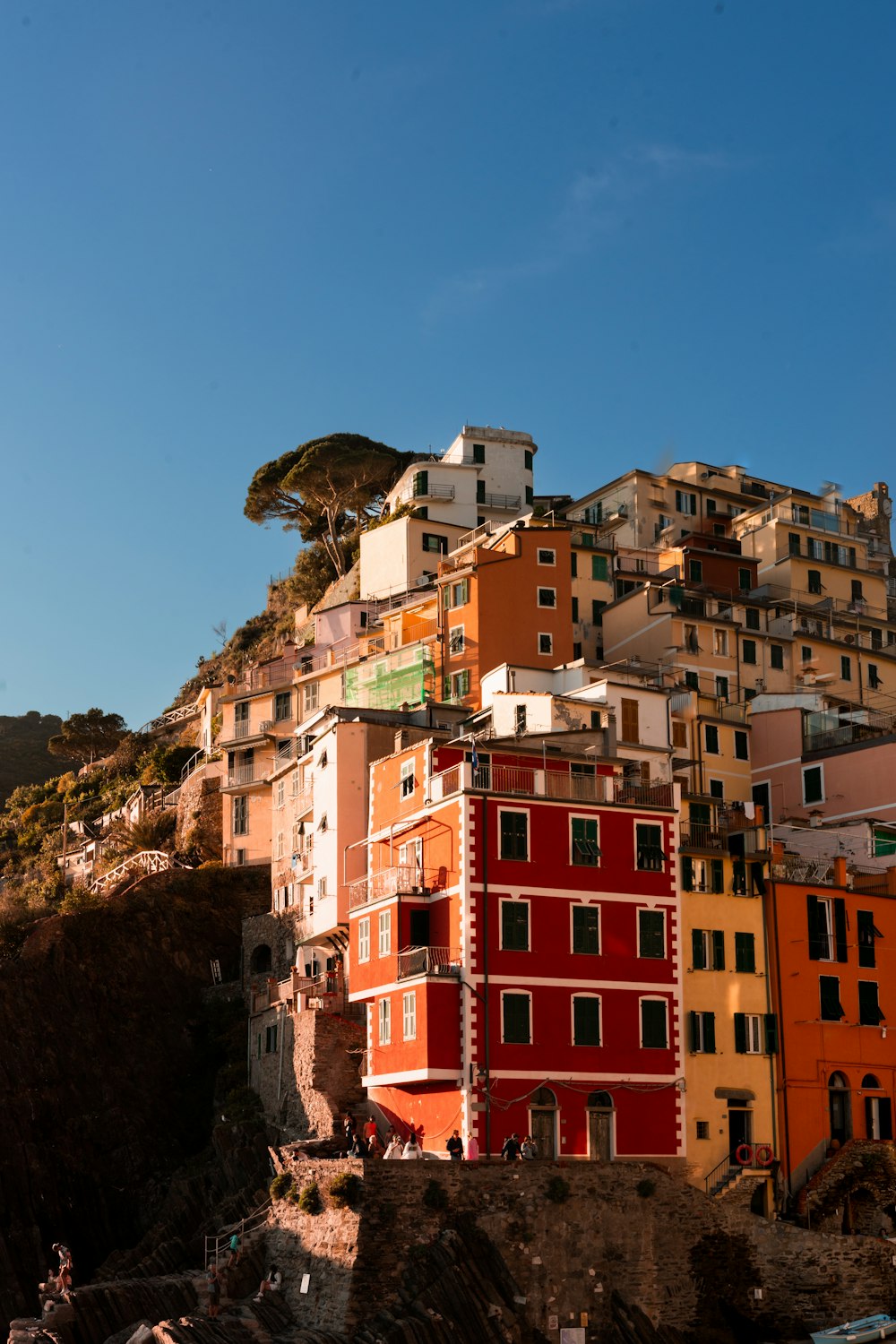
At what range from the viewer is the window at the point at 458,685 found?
73.7 m

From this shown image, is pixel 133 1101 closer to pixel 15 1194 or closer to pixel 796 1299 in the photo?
pixel 15 1194

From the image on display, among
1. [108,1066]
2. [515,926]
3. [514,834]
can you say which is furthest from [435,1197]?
[108,1066]

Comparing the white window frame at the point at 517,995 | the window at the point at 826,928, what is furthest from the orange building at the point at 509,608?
the white window frame at the point at 517,995

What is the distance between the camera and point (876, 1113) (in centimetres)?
5625

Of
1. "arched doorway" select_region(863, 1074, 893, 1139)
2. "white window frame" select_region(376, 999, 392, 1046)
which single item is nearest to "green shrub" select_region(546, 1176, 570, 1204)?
"white window frame" select_region(376, 999, 392, 1046)

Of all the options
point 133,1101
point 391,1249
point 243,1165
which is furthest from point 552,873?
point 133,1101

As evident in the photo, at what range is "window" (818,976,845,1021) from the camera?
184 feet

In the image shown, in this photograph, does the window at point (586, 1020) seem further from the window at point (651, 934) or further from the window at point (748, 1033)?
the window at point (748, 1033)

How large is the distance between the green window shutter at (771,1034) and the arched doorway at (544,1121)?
864 cm

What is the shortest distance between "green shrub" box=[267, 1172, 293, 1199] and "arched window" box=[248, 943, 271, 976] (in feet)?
68.5

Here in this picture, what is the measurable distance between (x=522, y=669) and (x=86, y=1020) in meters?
22.6

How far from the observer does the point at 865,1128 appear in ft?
183

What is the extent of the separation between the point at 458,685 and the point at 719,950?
22.6 meters

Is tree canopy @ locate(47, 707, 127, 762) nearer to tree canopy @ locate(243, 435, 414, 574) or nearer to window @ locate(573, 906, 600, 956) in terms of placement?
tree canopy @ locate(243, 435, 414, 574)
